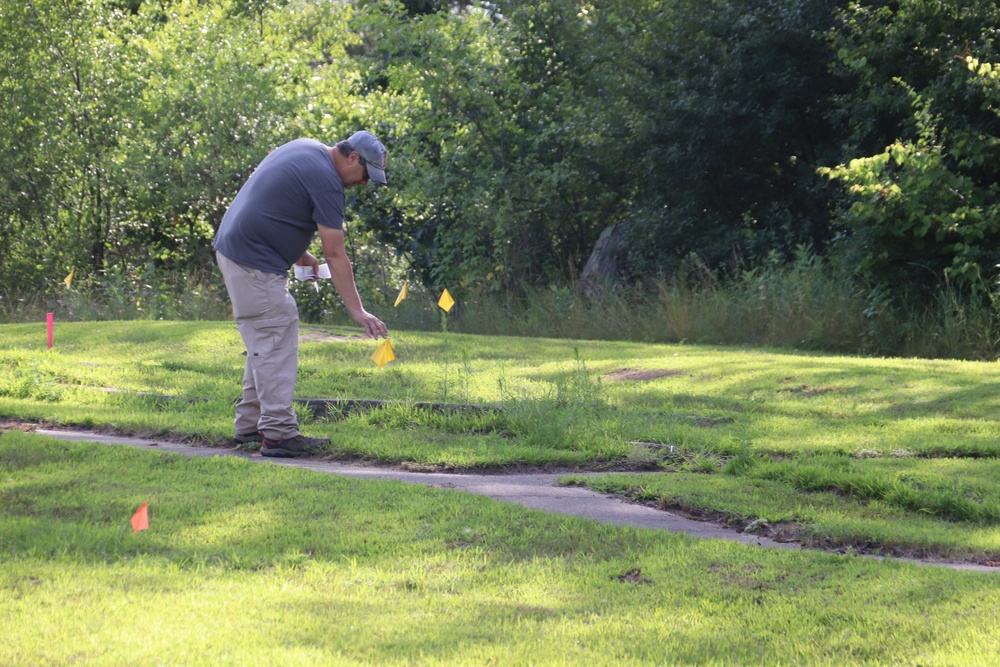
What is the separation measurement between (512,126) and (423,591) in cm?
1924

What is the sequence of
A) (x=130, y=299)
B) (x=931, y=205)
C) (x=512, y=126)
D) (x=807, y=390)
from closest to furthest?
(x=807, y=390) < (x=931, y=205) < (x=130, y=299) < (x=512, y=126)

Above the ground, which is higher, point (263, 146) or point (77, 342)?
point (263, 146)

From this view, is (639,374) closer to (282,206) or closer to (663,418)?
(663,418)

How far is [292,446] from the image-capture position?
25.0 ft

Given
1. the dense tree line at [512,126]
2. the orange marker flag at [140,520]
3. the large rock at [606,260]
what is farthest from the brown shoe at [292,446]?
the large rock at [606,260]

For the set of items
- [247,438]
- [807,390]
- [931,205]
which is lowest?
[807,390]

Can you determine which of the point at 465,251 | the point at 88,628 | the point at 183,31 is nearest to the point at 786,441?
the point at 88,628

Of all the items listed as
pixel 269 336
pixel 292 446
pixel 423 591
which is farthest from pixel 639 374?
pixel 423 591

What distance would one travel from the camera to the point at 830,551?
209 inches

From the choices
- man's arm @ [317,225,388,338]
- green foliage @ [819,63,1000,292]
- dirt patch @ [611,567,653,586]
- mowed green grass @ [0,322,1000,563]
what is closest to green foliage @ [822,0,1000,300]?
green foliage @ [819,63,1000,292]

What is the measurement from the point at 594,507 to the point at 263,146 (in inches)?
661

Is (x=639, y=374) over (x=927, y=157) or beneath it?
beneath

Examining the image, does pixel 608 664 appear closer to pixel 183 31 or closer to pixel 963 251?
pixel 963 251

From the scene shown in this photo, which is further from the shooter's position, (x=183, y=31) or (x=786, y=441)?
(x=183, y=31)
